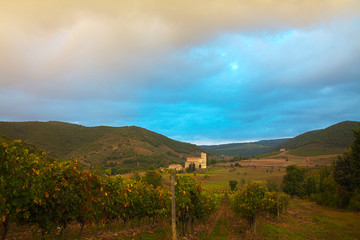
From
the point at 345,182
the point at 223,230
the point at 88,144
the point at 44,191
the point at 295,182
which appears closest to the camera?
the point at 44,191

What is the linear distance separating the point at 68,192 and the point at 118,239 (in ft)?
18.8

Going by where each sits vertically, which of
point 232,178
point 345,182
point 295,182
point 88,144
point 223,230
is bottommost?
point 232,178

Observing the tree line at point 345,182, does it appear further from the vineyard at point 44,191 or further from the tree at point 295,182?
the vineyard at point 44,191

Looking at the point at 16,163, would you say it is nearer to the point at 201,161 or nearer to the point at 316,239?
the point at 316,239

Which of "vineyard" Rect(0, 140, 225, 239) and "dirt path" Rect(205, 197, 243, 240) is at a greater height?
"vineyard" Rect(0, 140, 225, 239)

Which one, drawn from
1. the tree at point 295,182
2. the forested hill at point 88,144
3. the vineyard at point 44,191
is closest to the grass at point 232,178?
the tree at point 295,182

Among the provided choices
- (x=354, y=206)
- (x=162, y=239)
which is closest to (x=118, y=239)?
(x=162, y=239)

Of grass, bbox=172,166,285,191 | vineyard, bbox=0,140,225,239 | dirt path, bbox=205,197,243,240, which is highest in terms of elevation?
vineyard, bbox=0,140,225,239

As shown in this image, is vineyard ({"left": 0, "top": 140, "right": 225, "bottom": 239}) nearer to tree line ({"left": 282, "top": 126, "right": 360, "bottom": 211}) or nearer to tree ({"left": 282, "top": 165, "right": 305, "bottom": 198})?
tree line ({"left": 282, "top": 126, "right": 360, "bottom": 211})

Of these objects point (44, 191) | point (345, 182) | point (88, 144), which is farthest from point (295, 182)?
point (88, 144)

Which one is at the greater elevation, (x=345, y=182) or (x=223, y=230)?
(x=345, y=182)

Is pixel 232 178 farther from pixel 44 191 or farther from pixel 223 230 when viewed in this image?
pixel 44 191

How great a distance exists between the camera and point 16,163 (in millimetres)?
6625

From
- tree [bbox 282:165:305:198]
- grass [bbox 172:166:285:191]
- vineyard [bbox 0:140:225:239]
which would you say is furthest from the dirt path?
tree [bbox 282:165:305:198]
